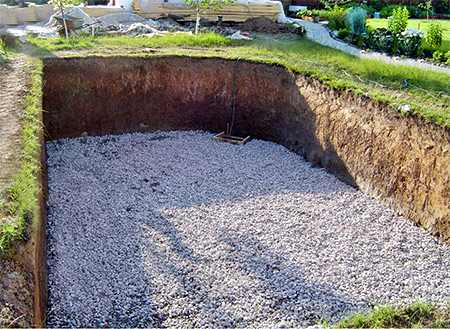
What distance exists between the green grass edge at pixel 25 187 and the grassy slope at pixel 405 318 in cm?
336

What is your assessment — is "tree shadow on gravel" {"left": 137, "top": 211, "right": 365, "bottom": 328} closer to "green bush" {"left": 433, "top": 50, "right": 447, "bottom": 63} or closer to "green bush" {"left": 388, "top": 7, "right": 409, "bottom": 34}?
"green bush" {"left": 433, "top": 50, "right": 447, "bottom": 63}

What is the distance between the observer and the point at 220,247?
7621mm

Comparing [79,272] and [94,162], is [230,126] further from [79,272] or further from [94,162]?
[79,272]

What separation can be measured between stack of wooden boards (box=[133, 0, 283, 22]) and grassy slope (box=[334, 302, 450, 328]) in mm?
16289

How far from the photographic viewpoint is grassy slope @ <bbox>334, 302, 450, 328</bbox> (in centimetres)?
524

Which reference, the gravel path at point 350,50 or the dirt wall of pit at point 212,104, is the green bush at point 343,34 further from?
the dirt wall of pit at point 212,104

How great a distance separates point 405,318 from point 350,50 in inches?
461

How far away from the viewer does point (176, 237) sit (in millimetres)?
7887

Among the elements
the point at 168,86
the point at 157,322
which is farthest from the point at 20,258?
the point at 168,86

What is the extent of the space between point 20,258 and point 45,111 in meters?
7.10

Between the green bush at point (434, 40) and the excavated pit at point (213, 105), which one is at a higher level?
the green bush at point (434, 40)

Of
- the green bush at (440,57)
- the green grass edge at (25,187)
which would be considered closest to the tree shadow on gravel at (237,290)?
the green grass edge at (25,187)

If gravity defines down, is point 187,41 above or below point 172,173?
above

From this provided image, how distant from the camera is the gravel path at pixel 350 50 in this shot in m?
13.6
